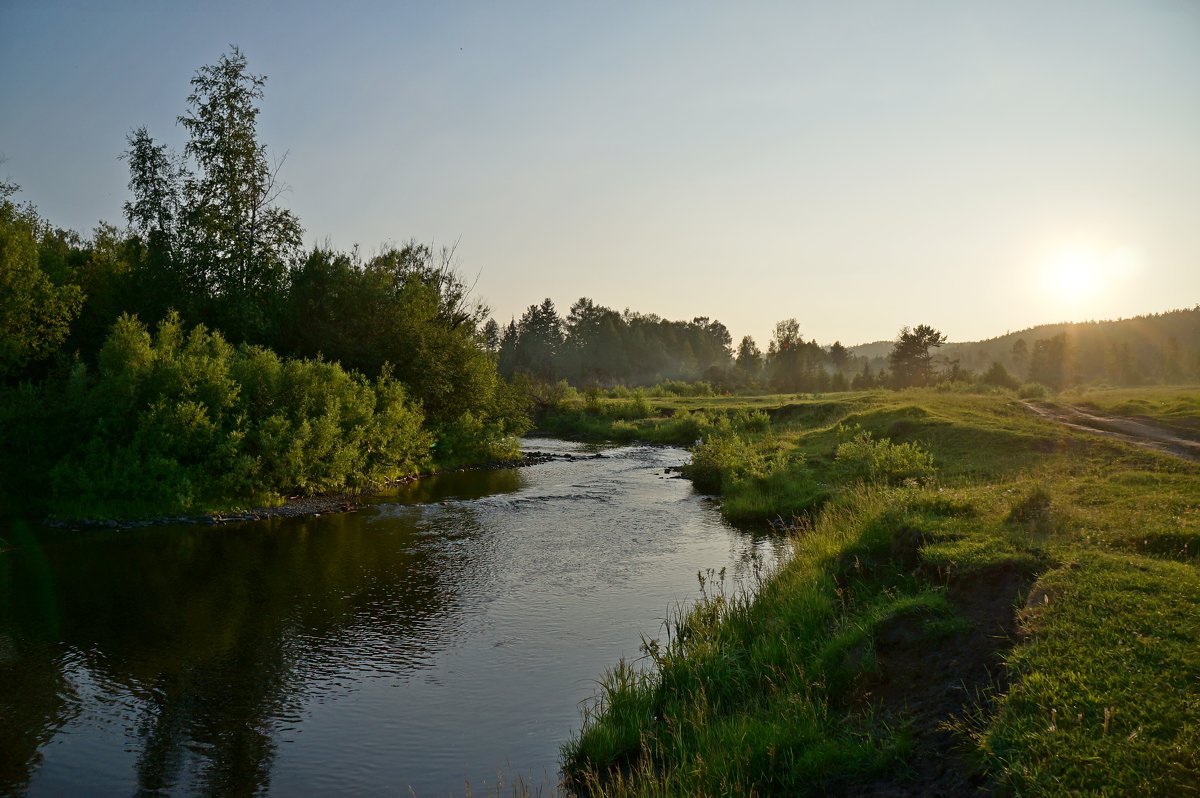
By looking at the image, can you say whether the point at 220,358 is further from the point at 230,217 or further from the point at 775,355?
the point at 775,355

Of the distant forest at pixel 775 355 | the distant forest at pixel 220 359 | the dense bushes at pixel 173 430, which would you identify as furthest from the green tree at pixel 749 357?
the dense bushes at pixel 173 430

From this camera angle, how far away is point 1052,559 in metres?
9.85

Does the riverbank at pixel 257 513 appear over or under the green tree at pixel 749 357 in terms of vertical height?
under

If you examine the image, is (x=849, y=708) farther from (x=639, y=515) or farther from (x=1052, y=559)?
(x=639, y=515)

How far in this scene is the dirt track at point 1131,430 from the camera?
66.0ft

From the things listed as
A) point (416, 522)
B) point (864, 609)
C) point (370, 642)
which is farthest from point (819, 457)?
point (370, 642)

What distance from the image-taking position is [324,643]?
42.1ft

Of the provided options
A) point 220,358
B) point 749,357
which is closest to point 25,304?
point 220,358

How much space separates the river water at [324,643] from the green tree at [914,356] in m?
63.9

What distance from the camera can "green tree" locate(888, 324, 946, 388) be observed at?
3113 inches

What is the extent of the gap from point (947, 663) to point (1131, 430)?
2200 cm

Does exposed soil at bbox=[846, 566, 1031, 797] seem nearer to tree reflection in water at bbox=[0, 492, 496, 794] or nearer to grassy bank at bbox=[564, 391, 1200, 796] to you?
grassy bank at bbox=[564, 391, 1200, 796]

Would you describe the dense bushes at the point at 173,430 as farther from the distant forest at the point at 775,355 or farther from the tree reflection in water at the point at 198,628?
the distant forest at the point at 775,355

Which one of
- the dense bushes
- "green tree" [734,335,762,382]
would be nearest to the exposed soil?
the dense bushes
